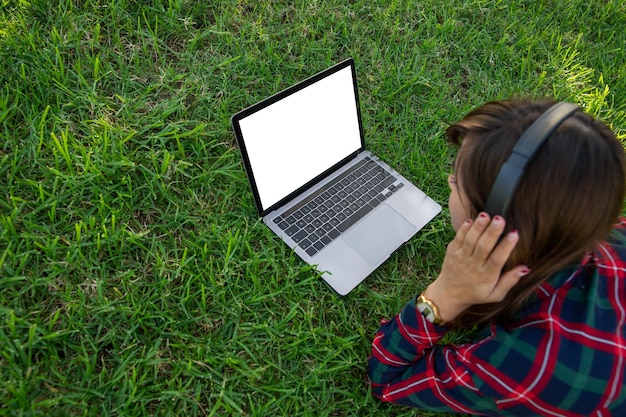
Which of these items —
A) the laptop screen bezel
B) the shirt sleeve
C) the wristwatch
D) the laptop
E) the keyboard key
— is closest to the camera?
the shirt sleeve

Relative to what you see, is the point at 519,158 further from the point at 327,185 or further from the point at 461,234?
the point at 327,185

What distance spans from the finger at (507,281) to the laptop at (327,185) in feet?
2.02

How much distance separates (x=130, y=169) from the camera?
188 cm

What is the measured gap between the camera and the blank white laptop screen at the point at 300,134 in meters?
1.73

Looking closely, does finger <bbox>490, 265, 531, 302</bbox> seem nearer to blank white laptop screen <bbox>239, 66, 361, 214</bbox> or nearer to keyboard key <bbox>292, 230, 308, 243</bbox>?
keyboard key <bbox>292, 230, 308, 243</bbox>

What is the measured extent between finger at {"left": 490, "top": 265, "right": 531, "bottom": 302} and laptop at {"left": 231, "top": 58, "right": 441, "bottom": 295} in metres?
0.61

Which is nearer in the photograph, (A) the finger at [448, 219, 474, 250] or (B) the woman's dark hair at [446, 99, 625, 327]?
(B) the woman's dark hair at [446, 99, 625, 327]

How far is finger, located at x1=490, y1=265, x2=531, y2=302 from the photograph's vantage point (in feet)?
4.20

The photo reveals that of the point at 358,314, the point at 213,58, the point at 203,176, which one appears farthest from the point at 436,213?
the point at 213,58

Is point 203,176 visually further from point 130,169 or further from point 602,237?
point 602,237

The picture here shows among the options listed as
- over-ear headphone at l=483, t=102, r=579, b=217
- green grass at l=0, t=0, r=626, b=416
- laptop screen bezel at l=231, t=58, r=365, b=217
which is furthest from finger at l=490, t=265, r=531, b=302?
laptop screen bezel at l=231, t=58, r=365, b=217

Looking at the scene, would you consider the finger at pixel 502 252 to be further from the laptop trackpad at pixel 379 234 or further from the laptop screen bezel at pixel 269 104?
the laptop screen bezel at pixel 269 104

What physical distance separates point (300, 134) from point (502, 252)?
952 mm

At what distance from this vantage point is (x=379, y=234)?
199cm
